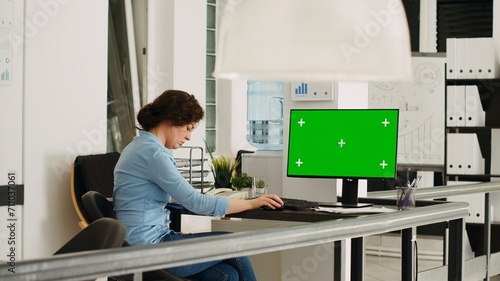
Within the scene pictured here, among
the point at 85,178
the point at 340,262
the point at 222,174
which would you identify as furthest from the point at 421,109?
the point at 340,262

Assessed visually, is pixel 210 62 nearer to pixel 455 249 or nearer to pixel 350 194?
pixel 350 194

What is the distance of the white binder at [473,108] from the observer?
20.8 ft

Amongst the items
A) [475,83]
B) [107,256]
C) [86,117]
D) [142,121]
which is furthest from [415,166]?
[107,256]

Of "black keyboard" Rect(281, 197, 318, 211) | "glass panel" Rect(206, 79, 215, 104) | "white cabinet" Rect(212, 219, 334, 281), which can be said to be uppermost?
"glass panel" Rect(206, 79, 215, 104)

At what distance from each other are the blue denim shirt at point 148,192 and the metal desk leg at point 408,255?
83 centimetres

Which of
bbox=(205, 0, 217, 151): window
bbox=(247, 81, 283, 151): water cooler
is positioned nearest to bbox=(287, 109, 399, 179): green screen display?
bbox=(205, 0, 217, 151): window

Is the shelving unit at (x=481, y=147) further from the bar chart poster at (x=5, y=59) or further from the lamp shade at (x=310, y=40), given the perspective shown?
the lamp shade at (x=310, y=40)

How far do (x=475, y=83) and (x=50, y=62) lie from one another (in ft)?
10.5

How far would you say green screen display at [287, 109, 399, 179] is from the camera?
14.0ft

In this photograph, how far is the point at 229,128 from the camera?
9070 mm

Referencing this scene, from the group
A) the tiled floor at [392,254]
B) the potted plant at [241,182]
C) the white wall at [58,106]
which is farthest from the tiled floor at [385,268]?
the white wall at [58,106]

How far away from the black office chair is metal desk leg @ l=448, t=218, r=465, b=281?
100 centimetres

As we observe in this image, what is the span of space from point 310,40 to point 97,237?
0.92m

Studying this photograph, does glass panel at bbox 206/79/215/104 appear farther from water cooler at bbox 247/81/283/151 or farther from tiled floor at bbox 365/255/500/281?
tiled floor at bbox 365/255/500/281
